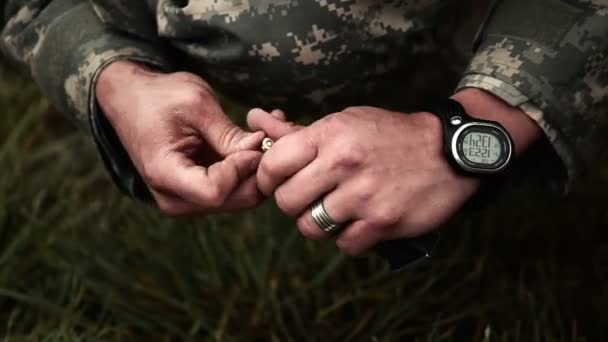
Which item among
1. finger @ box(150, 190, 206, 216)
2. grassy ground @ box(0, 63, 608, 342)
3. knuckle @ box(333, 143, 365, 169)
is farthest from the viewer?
grassy ground @ box(0, 63, 608, 342)

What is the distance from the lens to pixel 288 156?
91cm

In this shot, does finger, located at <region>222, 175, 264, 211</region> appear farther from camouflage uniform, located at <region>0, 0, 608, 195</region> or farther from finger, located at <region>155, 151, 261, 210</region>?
camouflage uniform, located at <region>0, 0, 608, 195</region>

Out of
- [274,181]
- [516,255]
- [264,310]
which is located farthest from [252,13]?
[516,255]

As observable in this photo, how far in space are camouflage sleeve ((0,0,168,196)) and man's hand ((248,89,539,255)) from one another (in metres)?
0.29

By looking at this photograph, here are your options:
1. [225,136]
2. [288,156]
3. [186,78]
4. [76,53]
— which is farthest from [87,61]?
[288,156]

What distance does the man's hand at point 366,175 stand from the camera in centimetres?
91

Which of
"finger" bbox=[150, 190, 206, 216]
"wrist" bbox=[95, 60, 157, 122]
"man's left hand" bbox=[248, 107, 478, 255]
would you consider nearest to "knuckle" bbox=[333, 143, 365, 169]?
"man's left hand" bbox=[248, 107, 478, 255]

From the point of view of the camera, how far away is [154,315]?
1343 mm

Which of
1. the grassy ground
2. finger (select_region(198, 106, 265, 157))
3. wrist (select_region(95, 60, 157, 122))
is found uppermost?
wrist (select_region(95, 60, 157, 122))

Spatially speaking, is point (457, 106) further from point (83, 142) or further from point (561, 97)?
point (83, 142)

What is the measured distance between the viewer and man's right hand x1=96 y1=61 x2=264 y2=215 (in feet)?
3.07

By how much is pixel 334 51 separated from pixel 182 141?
22 centimetres

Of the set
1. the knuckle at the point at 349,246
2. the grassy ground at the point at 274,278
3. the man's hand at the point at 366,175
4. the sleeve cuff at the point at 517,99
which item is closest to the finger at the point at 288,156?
the man's hand at the point at 366,175

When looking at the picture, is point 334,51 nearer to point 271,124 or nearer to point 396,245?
point 271,124
